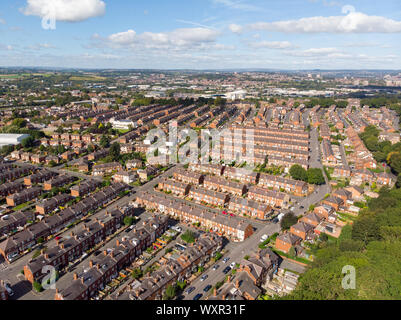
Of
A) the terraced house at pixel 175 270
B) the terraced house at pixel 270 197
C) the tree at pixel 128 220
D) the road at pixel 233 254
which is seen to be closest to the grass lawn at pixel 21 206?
the tree at pixel 128 220

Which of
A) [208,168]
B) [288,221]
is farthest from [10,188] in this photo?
[288,221]

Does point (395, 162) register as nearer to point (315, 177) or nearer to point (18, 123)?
point (315, 177)

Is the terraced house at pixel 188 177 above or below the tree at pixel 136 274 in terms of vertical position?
above

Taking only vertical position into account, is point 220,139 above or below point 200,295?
above

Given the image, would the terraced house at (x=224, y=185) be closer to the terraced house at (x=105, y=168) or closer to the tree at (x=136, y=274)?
the terraced house at (x=105, y=168)

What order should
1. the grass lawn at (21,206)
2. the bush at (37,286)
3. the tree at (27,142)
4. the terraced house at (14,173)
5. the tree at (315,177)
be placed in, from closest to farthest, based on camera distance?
the bush at (37,286) → the grass lawn at (21,206) → the tree at (315,177) → the terraced house at (14,173) → the tree at (27,142)

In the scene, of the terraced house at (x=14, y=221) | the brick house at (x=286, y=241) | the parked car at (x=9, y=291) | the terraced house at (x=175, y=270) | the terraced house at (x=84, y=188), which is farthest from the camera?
the terraced house at (x=84, y=188)

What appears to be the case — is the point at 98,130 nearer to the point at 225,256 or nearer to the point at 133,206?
the point at 133,206
